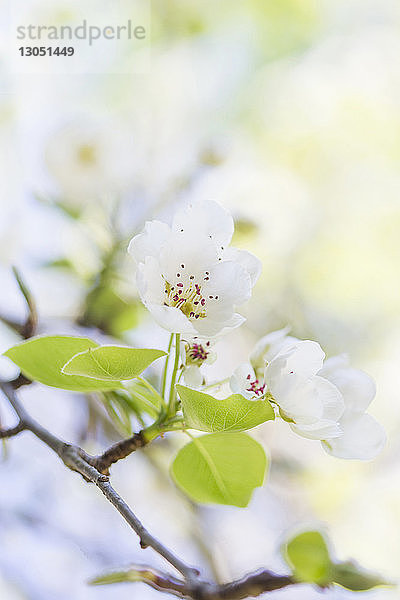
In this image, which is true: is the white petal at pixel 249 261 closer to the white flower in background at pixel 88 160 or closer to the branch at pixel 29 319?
the branch at pixel 29 319

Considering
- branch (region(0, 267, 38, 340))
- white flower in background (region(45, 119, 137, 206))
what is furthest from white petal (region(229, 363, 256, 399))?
white flower in background (region(45, 119, 137, 206))

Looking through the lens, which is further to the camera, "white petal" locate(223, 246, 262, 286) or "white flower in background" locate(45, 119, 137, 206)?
"white flower in background" locate(45, 119, 137, 206)

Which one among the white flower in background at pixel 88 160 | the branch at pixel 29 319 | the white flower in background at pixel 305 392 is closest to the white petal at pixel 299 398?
the white flower in background at pixel 305 392

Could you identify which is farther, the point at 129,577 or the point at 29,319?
the point at 29,319

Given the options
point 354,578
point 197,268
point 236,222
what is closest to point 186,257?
point 197,268

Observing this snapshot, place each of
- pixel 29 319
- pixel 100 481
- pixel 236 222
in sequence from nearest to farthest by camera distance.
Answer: pixel 100 481, pixel 29 319, pixel 236 222

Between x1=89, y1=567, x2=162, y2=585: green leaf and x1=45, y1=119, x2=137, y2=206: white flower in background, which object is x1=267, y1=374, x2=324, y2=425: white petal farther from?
x1=45, y1=119, x2=137, y2=206: white flower in background

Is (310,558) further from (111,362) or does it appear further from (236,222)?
(236,222)
